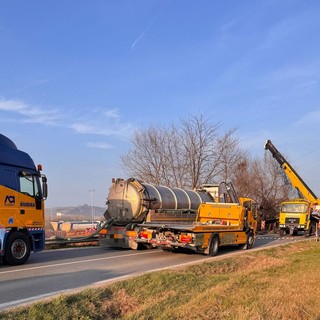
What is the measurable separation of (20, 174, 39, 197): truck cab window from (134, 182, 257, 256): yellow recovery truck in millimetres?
4730

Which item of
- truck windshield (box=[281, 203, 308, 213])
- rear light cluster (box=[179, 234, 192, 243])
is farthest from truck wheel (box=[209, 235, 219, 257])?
truck windshield (box=[281, 203, 308, 213])

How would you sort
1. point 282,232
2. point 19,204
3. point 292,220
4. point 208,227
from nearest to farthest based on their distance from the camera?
1. point 19,204
2. point 208,227
3. point 292,220
4. point 282,232

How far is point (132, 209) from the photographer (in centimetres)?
1809

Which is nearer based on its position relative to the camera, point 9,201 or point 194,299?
point 194,299

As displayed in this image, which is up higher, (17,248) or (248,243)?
(17,248)

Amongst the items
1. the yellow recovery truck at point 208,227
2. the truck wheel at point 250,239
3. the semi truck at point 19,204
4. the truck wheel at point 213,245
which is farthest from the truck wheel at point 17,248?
the truck wheel at point 250,239

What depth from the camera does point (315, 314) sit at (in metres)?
6.10

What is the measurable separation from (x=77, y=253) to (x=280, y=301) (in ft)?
34.2

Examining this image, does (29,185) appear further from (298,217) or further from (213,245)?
(298,217)

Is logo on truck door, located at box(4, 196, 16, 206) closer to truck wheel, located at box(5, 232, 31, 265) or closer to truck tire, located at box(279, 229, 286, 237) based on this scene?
truck wheel, located at box(5, 232, 31, 265)

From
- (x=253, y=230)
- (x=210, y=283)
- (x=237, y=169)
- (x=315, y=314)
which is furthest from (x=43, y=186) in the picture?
(x=237, y=169)

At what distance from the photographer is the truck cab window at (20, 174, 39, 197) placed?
12844 mm

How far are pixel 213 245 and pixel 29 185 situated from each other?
23.3 ft

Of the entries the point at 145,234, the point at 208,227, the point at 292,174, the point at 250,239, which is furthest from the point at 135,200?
the point at 292,174
